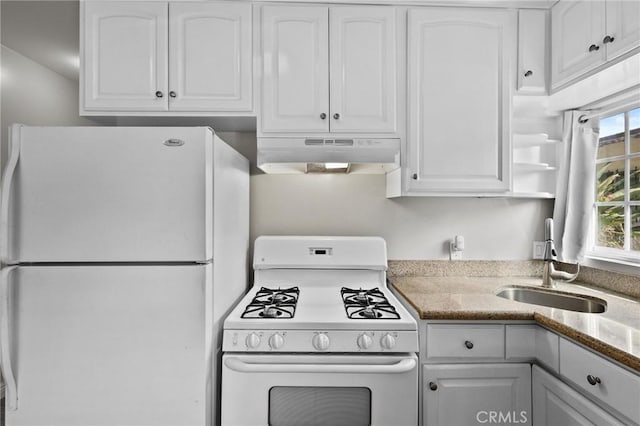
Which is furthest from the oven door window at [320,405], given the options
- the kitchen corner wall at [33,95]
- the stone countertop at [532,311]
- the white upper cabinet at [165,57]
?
the kitchen corner wall at [33,95]

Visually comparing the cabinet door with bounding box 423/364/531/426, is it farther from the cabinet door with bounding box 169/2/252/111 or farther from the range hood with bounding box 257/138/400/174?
the cabinet door with bounding box 169/2/252/111

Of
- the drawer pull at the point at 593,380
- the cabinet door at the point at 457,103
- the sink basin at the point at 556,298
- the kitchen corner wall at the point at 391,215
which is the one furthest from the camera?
the kitchen corner wall at the point at 391,215

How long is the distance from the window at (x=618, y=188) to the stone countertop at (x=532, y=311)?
0.29m

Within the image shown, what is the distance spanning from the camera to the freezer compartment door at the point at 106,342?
130 centimetres

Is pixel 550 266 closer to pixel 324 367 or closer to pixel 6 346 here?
pixel 324 367

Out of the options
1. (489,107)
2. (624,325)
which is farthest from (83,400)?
(489,107)

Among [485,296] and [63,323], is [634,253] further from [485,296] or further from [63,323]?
[63,323]

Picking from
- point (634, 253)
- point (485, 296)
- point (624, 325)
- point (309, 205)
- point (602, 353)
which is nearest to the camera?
point (602, 353)

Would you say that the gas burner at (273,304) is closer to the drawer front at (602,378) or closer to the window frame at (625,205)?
the drawer front at (602,378)

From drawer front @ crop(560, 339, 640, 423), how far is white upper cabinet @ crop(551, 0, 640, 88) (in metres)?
1.20

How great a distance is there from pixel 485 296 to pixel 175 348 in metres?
1.41

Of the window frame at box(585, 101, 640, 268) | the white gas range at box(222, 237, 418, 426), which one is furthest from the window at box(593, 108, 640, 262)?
the white gas range at box(222, 237, 418, 426)

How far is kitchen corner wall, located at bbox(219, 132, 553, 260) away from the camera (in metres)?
2.18

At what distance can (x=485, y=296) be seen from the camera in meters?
1.68
